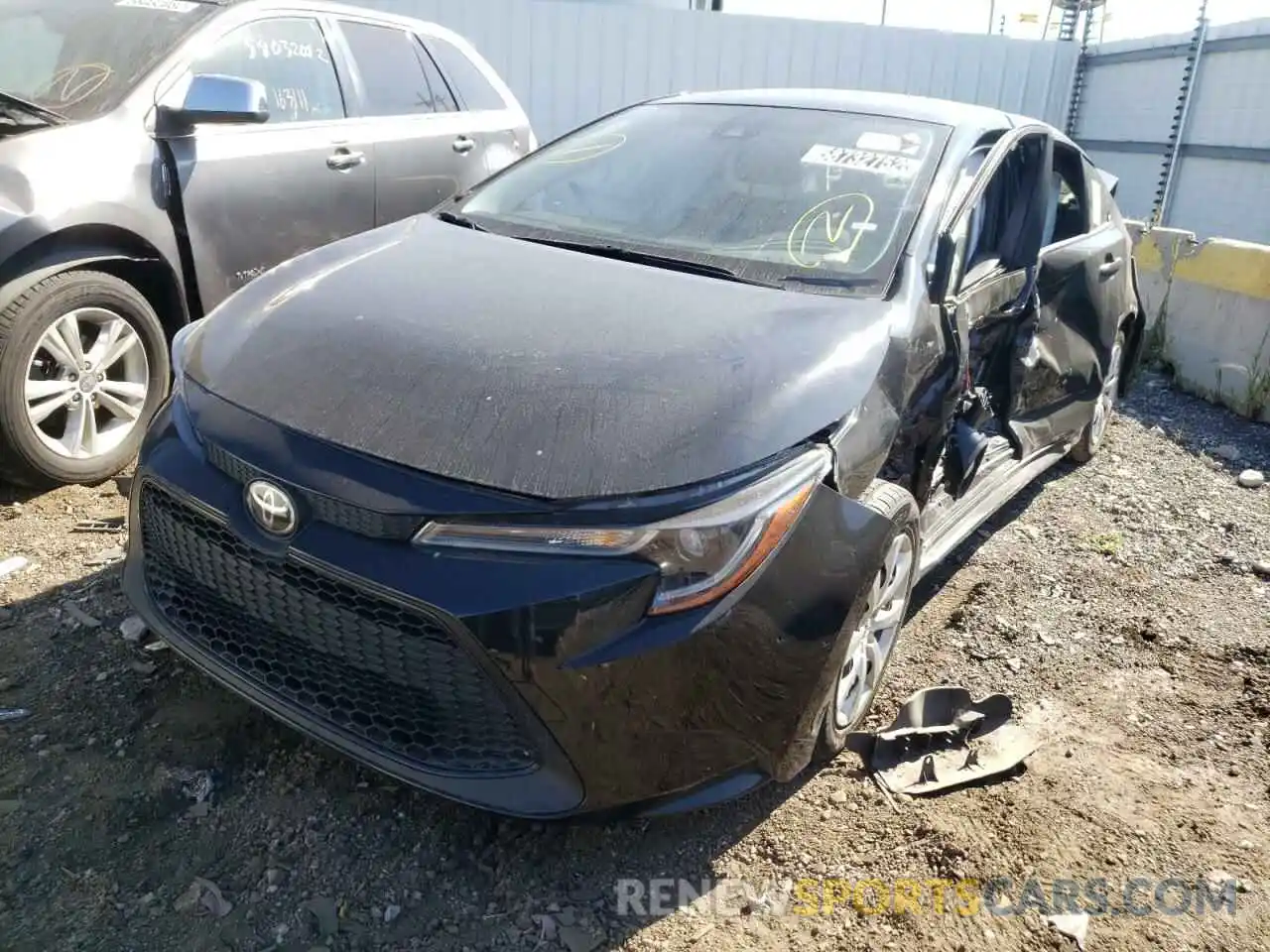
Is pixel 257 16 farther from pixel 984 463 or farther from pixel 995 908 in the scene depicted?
pixel 995 908

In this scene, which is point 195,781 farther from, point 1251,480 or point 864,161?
point 1251,480

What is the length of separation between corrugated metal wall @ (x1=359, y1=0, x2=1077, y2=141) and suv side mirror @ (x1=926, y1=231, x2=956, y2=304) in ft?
24.7

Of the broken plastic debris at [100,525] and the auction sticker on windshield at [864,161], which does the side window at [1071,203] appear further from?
the broken plastic debris at [100,525]

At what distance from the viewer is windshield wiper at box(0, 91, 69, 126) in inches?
135

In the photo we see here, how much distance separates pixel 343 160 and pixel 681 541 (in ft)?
10.4

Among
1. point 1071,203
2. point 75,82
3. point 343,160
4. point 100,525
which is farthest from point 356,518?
point 1071,203

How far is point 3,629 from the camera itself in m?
2.81

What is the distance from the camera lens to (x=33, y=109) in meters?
3.45

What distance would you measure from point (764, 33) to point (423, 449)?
9531 millimetres

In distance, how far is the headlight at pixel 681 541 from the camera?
186 centimetres

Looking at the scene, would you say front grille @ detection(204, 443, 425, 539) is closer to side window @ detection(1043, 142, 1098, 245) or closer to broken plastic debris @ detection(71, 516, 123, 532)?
broken plastic debris @ detection(71, 516, 123, 532)

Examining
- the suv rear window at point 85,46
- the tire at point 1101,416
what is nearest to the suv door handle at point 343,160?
the suv rear window at point 85,46

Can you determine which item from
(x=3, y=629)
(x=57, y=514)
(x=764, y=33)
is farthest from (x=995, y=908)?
(x=764, y=33)

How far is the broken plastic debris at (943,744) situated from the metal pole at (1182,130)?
9.73 m
